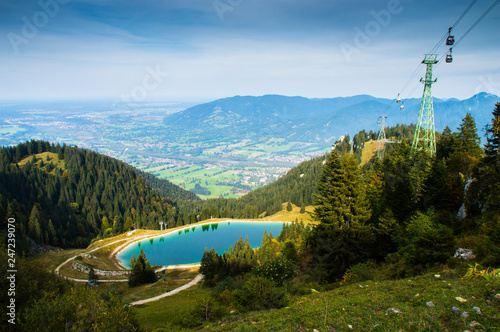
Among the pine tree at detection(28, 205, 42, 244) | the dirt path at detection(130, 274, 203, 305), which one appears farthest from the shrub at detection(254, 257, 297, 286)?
the pine tree at detection(28, 205, 42, 244)

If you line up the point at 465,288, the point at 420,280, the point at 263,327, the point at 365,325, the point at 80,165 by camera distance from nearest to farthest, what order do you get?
the point at 365,325 < the point at 465,288 < the point at 263,327 < the point at 420,280 < the point at 80,165

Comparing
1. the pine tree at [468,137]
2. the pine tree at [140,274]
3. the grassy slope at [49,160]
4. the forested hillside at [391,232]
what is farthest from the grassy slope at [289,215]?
the grassy slope at [49,160]

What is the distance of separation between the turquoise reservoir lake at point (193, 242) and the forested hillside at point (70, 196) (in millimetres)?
31608

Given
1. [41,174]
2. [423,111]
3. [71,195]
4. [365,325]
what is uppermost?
[423,111]

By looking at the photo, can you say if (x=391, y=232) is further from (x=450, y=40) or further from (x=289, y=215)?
(x=289, y=215)

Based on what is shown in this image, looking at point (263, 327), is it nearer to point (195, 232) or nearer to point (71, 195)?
point (195, 232)

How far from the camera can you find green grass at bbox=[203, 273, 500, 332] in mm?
A: 8297

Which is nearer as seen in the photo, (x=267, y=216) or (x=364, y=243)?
(x=364, y=243)

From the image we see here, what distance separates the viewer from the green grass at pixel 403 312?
8.30m

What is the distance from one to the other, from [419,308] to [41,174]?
7778 inches

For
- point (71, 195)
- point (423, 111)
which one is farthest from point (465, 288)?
point (71, 195)

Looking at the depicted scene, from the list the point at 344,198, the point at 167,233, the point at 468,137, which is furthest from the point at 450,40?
the point at 167,233

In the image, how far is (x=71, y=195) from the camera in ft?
504

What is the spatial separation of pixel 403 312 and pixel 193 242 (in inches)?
4184
